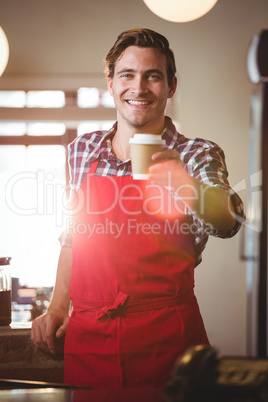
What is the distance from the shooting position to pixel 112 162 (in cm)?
174

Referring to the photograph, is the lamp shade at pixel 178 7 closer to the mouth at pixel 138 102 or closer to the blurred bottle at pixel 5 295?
the mouth at pixel 138 102

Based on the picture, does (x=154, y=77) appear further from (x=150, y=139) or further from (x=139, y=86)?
(x=150, y=139)

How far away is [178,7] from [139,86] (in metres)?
0.32

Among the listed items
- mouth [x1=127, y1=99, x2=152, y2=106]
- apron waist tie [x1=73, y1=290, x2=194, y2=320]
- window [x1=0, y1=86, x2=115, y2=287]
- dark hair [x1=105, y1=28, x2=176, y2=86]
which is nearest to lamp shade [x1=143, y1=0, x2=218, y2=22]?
dark hair [x1=105, y1=28, x2=176, y2=86]

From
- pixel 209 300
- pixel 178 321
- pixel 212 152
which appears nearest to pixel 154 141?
pixel 212 152

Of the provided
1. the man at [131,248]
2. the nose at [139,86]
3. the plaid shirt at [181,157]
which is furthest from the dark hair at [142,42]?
the plaid shirt at [181,157]

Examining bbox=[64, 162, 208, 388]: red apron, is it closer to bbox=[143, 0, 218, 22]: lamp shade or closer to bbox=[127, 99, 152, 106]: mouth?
bbox=[127, 99, 152, 106]: mouth

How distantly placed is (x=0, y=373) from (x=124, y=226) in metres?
0.66

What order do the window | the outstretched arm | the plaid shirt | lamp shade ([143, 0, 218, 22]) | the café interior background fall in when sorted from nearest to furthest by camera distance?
the outstretched arm, the plaid shirt, lamp shade ([143, 0, 218, 22]), the café interior background, the window

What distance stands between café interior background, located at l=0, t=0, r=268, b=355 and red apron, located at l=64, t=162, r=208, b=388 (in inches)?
86.0

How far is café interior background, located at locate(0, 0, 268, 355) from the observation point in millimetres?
3725

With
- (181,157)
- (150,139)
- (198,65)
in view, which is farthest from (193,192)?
(198,65)

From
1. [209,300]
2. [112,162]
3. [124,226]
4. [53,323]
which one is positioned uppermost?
[112,162]

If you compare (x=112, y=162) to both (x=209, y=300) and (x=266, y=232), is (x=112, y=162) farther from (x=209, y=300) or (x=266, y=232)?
(x=209, y=300)
